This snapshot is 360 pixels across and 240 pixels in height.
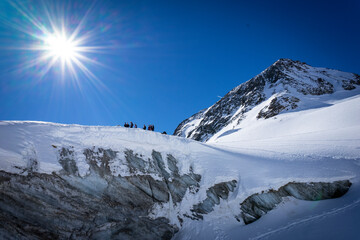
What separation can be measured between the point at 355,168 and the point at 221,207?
737 cm

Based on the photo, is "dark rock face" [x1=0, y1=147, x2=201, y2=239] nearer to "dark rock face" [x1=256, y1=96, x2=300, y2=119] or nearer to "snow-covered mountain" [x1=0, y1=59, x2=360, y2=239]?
"snow-covered mountain" [x1=0, y1=59, x2=360, y2=239]

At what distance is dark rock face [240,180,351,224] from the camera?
817 cm

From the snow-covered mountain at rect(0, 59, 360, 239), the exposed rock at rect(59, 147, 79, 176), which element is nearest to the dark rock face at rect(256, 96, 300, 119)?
the snow-covered mountain at rect(0, 59, 360, 239)

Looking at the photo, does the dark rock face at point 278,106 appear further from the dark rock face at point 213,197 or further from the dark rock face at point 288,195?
the dark rock face at point 213,197

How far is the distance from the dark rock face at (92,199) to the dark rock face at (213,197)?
0.91m

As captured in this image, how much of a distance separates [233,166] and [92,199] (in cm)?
798

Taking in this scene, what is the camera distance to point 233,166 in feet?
Result: 34.0

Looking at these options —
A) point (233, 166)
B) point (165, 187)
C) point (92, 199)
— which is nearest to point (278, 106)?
point (233, 166)

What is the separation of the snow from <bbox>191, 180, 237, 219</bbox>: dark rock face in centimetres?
22

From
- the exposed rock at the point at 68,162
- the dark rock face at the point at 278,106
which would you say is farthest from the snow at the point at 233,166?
the dark rock face at the point at 278,106

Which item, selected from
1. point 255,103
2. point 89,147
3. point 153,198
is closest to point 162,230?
point 153,198

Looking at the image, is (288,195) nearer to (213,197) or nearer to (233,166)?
(233,166)

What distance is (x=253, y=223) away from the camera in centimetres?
815

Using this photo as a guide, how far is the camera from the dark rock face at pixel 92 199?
22.9ft
